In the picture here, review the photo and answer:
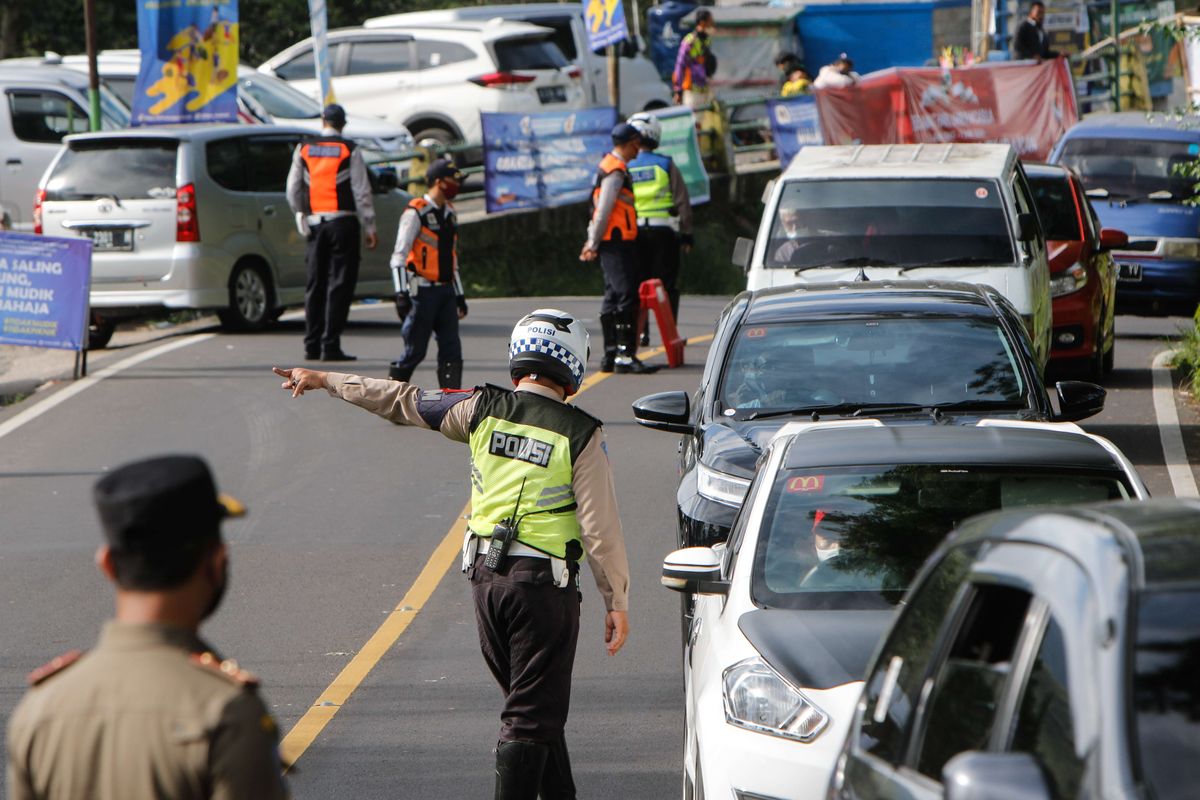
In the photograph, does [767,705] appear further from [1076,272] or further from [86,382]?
[86,382]

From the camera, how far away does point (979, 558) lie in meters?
3.44

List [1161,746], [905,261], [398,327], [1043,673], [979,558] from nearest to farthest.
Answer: [1161,746] → [1043,673] → [979,558] → [905,261] → [398,327]

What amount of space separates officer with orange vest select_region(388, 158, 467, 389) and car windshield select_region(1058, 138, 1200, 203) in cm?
862

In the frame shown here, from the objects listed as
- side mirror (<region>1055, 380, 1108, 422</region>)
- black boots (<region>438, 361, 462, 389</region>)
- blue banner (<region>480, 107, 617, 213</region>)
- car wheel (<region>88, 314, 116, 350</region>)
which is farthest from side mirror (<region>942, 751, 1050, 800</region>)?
blue banner (<region>480, 107, 617, 213</region>)

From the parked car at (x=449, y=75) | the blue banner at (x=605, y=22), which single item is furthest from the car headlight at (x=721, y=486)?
the parked car at (x=449, y=75)

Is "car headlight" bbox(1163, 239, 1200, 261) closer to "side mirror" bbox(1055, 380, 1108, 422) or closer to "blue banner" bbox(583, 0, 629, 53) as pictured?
"blue banner" bbox(583, 0, 629, 53)

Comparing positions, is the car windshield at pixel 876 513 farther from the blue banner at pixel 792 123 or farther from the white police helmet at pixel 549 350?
the blue banner at pixel 792 123

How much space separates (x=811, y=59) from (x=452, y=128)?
38.4ft

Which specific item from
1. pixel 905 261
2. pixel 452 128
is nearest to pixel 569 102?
pixel 452 128

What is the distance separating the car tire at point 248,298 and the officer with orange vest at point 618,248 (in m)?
3.89

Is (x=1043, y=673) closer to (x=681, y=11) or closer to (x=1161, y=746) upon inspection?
(x=1161, y=746)

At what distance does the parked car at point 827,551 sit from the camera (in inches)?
204

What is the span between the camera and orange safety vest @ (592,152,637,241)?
15.4m

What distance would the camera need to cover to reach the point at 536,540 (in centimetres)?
562
